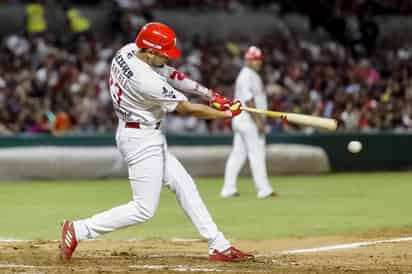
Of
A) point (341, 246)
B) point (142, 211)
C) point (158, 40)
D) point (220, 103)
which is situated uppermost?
point (158, 40)

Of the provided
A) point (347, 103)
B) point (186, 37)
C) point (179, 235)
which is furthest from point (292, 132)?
point (179, 235)

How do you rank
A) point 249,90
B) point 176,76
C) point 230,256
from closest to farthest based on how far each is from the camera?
point 230,256 → point 176,76 → point 249,90

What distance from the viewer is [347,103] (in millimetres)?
24562

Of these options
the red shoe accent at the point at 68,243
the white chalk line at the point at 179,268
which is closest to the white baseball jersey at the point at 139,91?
the red shoe accent at the point at 68,243

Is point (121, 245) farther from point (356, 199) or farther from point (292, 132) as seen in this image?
point (292, 132)

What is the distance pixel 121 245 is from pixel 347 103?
14399mm

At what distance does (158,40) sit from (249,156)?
6838 millimetres

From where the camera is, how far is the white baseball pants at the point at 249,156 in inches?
628

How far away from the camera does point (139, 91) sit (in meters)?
9.27

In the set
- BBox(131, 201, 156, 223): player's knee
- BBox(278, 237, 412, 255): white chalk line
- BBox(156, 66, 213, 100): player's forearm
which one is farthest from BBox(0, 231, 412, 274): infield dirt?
BBox(156, 66, 213, 100): player's forearm

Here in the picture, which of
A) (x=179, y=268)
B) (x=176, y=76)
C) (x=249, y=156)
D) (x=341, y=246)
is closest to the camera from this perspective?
(x=179, y=268)

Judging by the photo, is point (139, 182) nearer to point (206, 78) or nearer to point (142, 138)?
point (142, 138)

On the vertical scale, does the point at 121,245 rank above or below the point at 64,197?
above

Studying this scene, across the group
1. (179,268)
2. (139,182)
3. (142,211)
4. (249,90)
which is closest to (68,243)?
(142,211)
